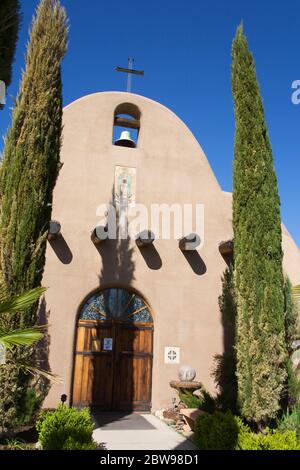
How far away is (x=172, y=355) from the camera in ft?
35.0

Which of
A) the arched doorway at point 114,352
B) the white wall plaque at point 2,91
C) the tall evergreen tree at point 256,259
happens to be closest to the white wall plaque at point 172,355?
the arched doorway at point 114,352

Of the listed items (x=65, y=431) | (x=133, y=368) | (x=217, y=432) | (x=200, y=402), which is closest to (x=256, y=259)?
(x=217, y=432)

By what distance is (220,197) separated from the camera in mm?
12039

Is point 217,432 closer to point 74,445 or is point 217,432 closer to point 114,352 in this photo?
point 74,445

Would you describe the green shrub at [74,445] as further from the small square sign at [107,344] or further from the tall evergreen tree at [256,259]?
the small square sign at [107,344]

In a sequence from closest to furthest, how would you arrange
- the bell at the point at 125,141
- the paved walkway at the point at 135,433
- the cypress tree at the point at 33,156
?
1. the paved walkway at the point at 135,433
2. the cypress tree at the point at 33,156
3. the bell at the point at 125,141

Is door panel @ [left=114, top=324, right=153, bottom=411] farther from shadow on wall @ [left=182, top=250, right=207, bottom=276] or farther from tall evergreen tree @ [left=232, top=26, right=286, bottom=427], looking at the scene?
tall evergreen tree @ [left=232, top=26, right=286, bottom=427]

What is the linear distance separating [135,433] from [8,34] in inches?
290

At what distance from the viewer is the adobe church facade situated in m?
10.2

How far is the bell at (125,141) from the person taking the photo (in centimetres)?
1188

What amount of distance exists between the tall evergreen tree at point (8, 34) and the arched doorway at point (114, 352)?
21.0ft

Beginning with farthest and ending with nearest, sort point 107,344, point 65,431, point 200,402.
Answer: point 107,344 → point 200,402 → point 65,431

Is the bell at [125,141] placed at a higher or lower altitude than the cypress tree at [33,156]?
higher

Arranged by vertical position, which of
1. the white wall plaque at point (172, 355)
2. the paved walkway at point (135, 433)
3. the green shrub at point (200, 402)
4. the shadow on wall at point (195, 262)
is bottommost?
the paved walkway at point (135, 433)
